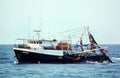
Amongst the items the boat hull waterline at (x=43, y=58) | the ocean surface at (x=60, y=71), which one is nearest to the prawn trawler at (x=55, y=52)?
the boat hull waterline at (x=43, y=58)

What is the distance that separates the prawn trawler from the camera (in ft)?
280

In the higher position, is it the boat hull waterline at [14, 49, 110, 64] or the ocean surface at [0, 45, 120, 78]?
the boat hull waterline at [14, 49, 110, 64]

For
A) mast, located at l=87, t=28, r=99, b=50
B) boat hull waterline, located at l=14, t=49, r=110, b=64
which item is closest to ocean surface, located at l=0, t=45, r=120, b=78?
boat hull waterline, located at l=14, t=49, r=110, b=64

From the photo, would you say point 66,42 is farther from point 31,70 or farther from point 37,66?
point 31,70

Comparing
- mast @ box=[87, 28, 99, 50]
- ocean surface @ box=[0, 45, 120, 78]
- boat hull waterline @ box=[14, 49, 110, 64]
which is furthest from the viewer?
mast @ box=[87, 28, 99, 50]

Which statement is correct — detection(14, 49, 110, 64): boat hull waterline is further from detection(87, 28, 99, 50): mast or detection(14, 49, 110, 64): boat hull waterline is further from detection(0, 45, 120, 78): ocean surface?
detection(87, 28, 99, 50): mast

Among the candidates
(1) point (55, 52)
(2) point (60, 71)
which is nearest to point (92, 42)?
(1) point (55, 52)

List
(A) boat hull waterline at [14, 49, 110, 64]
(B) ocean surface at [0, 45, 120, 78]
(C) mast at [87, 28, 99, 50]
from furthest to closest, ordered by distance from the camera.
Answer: (C) mast at [87, 28, 99, 50] → (A) boat hull waterline at [14, 49, 110, 64] → (B) ocean surface at [0, 45, 120, 78]

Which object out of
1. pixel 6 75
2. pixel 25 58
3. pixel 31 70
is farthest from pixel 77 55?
pixel 6 75

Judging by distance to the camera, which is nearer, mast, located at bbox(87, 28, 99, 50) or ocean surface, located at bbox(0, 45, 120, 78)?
ocean surface, located at bbox(0, 45, 120, 78)

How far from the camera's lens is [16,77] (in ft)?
215

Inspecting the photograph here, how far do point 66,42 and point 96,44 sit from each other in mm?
6761

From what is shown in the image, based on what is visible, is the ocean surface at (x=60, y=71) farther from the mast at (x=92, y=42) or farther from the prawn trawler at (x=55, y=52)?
the mast at (x=92, y=42)

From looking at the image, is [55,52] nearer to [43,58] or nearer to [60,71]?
[43,58]
